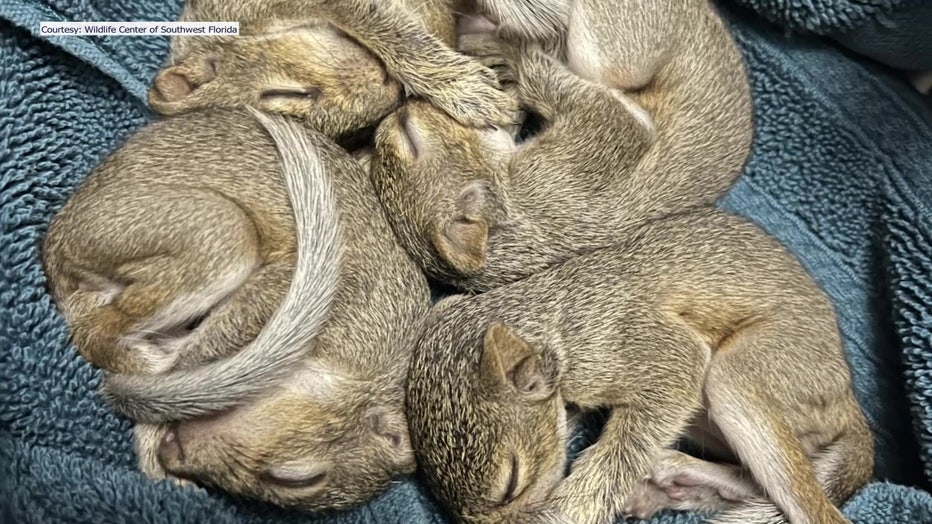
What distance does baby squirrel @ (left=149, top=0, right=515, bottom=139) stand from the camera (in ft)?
6.08

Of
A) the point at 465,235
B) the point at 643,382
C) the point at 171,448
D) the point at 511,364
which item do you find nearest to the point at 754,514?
the point at 643,382

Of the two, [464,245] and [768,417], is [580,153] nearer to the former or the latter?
[464,245]

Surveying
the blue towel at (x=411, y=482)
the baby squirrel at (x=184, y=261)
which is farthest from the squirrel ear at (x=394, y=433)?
A: the baby squirrel at (x=184, y=261)

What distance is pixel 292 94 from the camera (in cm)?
188

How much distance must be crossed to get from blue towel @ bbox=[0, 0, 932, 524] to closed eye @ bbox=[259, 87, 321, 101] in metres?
0.34

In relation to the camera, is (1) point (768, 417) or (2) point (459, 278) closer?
(1) point (768, 417)

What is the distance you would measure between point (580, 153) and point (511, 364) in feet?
1.93

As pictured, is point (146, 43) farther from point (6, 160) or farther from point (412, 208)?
point (412, 208)

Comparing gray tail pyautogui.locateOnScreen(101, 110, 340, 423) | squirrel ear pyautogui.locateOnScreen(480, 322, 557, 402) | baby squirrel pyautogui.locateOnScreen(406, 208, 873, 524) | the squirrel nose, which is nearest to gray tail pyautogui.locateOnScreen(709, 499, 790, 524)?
baby squirrel pyautogui.locateOnScreen(406, 208, 873, 524)

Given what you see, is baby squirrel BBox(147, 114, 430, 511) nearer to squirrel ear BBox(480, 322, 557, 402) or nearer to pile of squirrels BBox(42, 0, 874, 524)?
pile of squirrels BBox(42, 0, 874, 524)

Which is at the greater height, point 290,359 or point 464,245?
point 464,245

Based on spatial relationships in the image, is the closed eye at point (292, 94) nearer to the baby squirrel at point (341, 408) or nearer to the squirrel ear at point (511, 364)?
the baby squirrel at point (341, 408)

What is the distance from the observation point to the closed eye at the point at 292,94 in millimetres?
1869

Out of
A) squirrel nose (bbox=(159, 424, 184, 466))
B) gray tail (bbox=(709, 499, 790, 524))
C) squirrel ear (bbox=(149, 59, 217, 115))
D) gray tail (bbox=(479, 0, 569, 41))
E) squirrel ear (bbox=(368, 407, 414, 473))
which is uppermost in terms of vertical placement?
gray tail (bbox=(479, 0, 569, 41))
